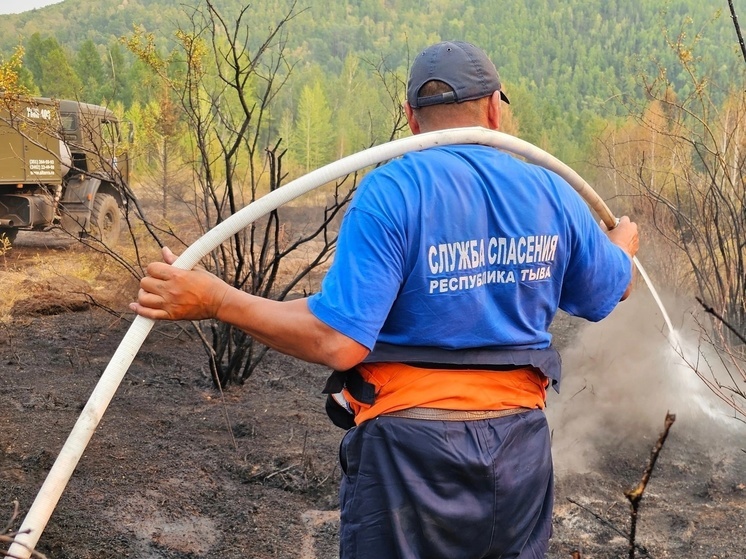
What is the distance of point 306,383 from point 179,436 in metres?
1.78

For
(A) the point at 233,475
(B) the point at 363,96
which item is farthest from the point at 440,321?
(B) the point at 363,96

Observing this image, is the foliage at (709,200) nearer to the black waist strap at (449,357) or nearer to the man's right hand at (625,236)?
the man's right hand at (625,236)

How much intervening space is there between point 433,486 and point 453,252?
0.60 m

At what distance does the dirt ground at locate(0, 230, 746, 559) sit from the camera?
12.7 ft

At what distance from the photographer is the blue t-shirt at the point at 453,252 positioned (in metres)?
1.75

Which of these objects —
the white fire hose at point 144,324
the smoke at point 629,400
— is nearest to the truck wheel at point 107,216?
the smoke at point 629,400

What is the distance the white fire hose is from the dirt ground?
1.25m

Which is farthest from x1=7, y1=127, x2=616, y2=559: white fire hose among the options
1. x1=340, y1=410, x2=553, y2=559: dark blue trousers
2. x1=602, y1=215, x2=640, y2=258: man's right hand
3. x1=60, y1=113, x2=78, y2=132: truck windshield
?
x1=60, y1=113, x2=78, y2=132: truck windshield

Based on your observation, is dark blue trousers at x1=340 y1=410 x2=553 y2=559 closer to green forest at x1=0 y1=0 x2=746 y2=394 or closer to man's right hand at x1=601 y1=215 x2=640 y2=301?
man's right hand at x1=601 y1=215 x2=640 y2=301

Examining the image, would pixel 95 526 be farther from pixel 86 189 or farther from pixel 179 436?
pixel 86 189

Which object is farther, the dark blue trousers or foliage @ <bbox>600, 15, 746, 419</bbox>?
foliage @ <bbox>600, 15, 746, 419</bbox>

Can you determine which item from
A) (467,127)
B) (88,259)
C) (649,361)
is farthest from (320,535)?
(88,259)

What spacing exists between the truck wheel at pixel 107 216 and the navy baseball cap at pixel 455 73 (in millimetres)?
12964

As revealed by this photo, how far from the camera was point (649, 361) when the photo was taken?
684 centimetres
